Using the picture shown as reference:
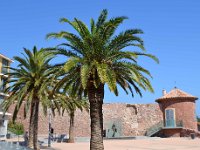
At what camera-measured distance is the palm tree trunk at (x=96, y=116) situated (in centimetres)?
1689

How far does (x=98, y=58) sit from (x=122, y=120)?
116 feet

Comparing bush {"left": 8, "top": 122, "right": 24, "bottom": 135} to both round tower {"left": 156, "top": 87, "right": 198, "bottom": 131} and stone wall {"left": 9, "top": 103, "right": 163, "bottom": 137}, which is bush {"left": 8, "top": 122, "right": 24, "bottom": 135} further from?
round tower {"left": 156, "top": 87, "right": 198, "bottom": 131}

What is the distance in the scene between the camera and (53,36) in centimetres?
1836

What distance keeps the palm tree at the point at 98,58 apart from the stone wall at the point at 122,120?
32.3 metres

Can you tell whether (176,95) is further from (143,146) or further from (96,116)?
(96,116)

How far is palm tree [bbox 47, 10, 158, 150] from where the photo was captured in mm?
17078

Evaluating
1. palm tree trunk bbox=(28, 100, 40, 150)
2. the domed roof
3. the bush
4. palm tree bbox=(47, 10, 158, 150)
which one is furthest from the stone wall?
palm tree bbox=(47, 10, 158, 150)

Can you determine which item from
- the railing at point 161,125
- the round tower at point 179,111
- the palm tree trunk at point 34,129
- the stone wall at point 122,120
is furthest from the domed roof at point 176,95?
the palm tree trunk at point 34,129

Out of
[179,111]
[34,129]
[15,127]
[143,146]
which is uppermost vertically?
[179,111]

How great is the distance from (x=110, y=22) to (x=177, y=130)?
3051cm

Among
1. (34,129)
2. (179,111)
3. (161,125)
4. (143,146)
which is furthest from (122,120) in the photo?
(34,129)

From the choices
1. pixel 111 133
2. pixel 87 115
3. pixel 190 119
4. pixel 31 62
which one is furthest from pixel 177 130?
pixel 31 62

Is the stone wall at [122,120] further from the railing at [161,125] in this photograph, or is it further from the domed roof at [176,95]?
the domed roof at [176,95]

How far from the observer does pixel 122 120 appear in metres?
51.9
